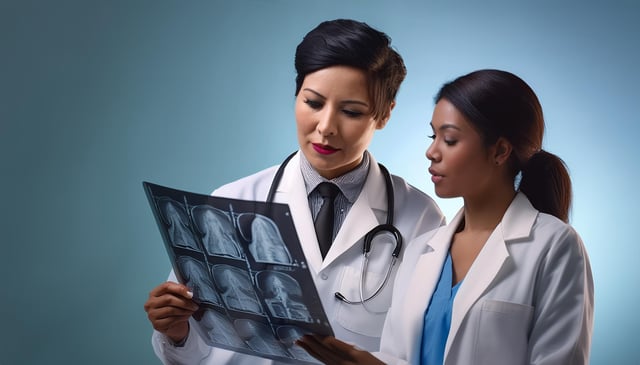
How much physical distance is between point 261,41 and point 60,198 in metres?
1.24

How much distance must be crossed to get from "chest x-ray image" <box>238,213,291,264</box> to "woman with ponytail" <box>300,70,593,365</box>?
0.79 ft

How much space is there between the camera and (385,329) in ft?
7.29

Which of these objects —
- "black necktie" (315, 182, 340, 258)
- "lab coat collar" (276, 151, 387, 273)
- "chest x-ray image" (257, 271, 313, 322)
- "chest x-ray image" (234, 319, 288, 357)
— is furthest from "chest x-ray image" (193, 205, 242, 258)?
"black necktie" (315, 182, 340, 258)

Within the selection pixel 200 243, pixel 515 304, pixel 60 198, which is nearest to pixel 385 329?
pixel 515 304

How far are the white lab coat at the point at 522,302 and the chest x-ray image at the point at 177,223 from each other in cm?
60

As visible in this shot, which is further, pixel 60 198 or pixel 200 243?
pixel 60 198

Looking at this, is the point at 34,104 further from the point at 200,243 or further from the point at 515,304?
the point at 515,304

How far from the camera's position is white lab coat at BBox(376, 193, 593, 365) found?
1893 millimetres

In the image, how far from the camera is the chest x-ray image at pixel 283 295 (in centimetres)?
194

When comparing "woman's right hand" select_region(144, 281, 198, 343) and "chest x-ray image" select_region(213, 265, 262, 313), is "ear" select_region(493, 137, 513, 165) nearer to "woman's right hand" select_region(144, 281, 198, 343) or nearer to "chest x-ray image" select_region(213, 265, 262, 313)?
"chest x-ray image" select_region(213, 265, 262, 313)

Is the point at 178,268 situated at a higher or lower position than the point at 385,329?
higher

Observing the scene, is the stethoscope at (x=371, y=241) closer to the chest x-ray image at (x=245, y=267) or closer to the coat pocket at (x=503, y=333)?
the chest x-ray image at (x=245, y=267)

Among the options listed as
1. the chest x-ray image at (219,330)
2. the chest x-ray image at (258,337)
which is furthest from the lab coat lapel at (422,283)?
the chest x-ray image at (219,330)

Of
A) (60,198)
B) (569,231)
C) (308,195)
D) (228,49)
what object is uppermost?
(228,49)
